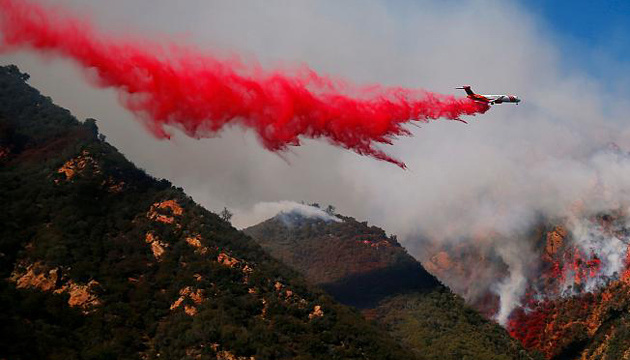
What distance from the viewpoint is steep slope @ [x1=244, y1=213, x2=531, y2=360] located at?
10056 cm

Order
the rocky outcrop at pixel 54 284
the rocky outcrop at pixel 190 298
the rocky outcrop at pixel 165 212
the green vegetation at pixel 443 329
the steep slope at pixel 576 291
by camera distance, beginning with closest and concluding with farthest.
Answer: the rocky outcrop at pixel 54 284 → the rocky outcrop at pixel 190 298 → the rocky outcrop at pixel 165 212 → the green vegetation at pixel 443 329 → the steep slope at pixel 576 291

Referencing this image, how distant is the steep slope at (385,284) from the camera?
330ft

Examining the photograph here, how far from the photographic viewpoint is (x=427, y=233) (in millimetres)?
199125

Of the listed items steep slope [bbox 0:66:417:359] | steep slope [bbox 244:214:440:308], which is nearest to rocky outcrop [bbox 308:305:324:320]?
steep slope [bbox 0:66:417:359]

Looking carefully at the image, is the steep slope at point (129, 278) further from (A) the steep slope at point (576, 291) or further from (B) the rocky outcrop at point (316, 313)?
(A) the steep slope at point (576, 291)

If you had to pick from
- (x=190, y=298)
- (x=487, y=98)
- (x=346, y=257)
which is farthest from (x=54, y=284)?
(x=346, y=257)

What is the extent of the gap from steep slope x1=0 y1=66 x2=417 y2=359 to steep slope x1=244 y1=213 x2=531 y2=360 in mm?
31533

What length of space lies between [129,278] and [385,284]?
64324 mm

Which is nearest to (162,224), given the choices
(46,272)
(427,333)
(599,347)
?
(46,272)

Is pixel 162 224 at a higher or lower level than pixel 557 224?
lower

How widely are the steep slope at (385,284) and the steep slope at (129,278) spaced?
31533mm

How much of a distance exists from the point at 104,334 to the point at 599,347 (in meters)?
100

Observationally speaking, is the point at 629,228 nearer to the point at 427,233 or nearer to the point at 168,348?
the point at 427,233

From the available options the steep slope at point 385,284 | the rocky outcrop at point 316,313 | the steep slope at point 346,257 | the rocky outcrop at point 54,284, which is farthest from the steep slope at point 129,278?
the steep slope at point 346,257
